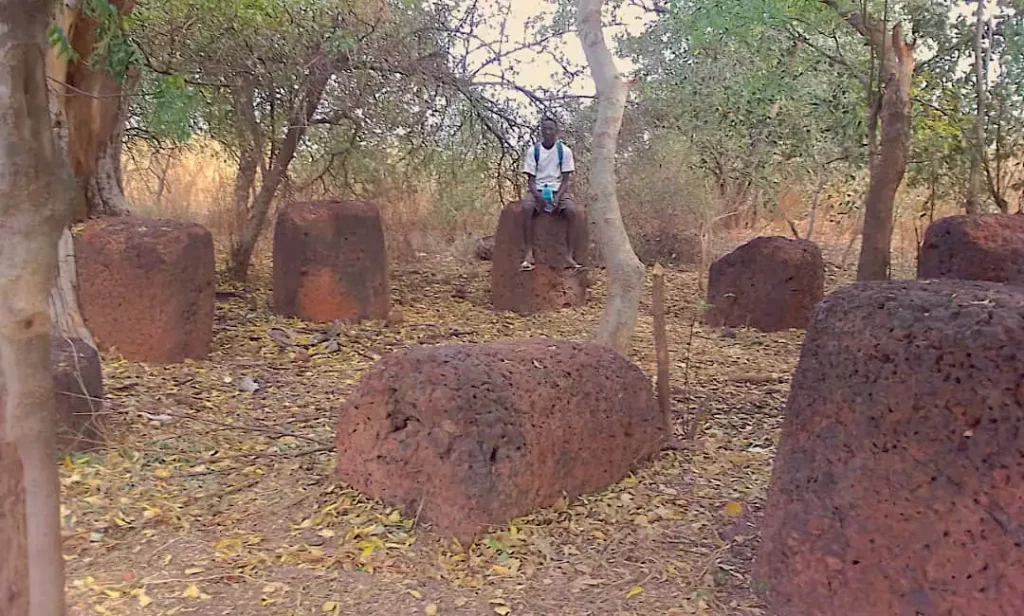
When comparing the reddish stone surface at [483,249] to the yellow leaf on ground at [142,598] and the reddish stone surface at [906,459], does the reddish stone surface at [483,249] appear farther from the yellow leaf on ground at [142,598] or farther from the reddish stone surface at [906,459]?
the reddish stone surface at [906,459]

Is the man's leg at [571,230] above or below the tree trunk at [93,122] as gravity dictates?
below

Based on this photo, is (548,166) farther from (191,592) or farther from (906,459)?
(906,459)

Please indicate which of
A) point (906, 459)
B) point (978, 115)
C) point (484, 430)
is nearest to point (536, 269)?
point (978, 115)

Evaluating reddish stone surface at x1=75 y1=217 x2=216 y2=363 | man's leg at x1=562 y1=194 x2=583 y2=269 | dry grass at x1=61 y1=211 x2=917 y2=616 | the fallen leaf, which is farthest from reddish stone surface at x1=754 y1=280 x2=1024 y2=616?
man's leg at x1=562 y1=194 x2=583 y2=269

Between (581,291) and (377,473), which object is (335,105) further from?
(377,473)

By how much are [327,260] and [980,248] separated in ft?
15.2

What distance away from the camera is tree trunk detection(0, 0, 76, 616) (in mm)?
1938

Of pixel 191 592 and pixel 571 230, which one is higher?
pixel 571 230

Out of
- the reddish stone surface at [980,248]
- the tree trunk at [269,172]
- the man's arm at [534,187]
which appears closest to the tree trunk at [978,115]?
the reddish stone surface at [980,248]

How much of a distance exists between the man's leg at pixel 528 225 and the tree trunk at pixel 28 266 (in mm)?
6843

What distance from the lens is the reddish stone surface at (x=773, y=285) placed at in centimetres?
805

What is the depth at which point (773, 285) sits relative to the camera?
8055 millimetres

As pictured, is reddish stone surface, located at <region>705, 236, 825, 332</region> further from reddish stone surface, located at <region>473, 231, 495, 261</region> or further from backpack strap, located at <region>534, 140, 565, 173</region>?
reddish stone surface, located at <region>473, 231, 495, 261</region>

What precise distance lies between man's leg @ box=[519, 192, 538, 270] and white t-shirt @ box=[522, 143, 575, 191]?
173 mm
